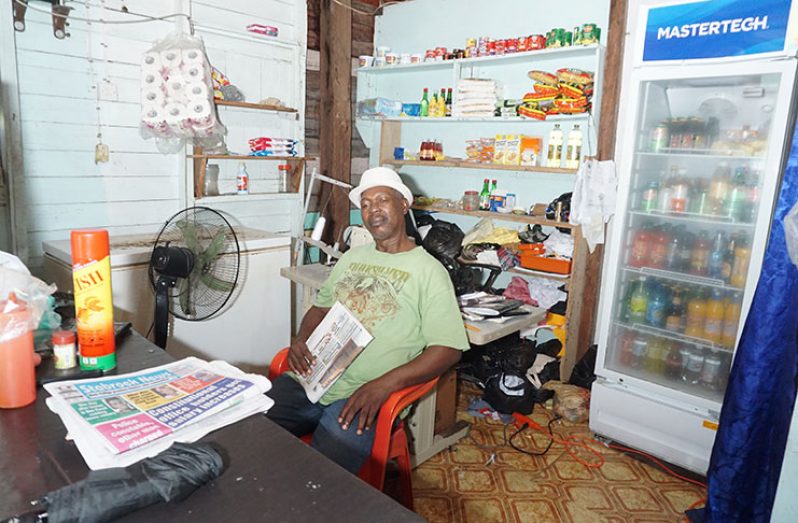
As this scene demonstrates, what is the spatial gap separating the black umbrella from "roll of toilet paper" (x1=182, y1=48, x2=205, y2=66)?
320 cm

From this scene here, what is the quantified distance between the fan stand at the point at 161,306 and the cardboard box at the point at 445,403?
4.38 ft

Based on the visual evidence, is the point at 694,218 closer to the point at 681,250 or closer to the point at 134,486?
the point at 681,250

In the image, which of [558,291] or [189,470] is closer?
[189,470]

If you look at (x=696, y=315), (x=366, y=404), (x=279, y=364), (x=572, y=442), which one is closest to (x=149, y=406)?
(x=366, y=404)

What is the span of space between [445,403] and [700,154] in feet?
5.83

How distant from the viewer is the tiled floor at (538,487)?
2277mm

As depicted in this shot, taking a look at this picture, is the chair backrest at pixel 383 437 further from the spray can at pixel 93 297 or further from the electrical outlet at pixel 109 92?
the electrical outlet at pixel 109 92

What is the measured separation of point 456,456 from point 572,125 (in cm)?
232

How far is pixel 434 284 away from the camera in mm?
1914

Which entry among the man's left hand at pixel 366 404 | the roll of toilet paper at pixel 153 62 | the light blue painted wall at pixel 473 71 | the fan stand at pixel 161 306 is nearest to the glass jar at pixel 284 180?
the light blue painted wall at pixel 473 71

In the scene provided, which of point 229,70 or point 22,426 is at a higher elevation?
point 229,70

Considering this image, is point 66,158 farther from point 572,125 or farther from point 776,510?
point 776,510

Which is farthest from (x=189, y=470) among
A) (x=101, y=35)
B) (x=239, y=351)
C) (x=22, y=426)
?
(x=101, y=35)

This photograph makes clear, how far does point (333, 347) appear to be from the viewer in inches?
76.6
